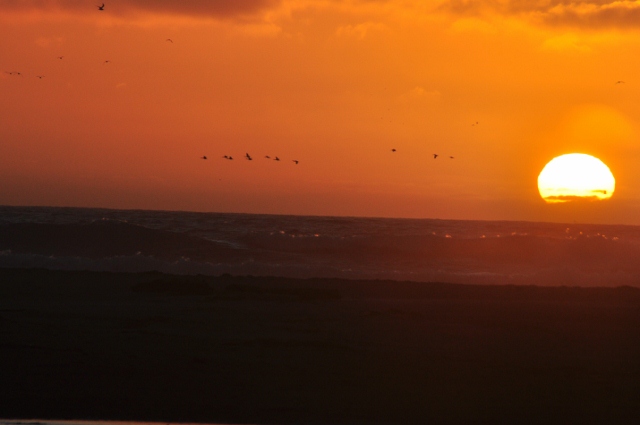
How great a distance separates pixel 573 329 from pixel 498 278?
848 centimetres

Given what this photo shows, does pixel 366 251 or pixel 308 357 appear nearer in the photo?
pixel 308 357

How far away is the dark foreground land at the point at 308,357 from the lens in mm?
6527

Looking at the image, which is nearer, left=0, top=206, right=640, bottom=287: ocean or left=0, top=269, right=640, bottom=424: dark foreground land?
left=0, top=269, right=640, bottom=424: dark foreground land

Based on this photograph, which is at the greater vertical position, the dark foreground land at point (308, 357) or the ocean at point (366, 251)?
the ocean at point (366, 251)

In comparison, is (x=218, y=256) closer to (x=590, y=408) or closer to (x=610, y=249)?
(x=610, y=249)

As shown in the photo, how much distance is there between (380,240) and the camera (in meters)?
27.6

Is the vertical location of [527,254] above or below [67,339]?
above

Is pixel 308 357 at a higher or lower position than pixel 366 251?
lower

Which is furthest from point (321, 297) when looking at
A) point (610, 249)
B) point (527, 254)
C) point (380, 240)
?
point (610, 249)

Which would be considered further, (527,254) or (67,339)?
(527,254)

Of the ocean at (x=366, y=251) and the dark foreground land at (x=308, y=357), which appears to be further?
the ocean at (x=366, y=251)

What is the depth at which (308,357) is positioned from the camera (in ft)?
28.1

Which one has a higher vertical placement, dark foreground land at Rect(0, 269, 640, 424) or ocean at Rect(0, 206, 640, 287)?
ocean at Rect(0, 206, 640, 287)

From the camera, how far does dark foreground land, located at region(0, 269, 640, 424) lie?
6.53 metres
